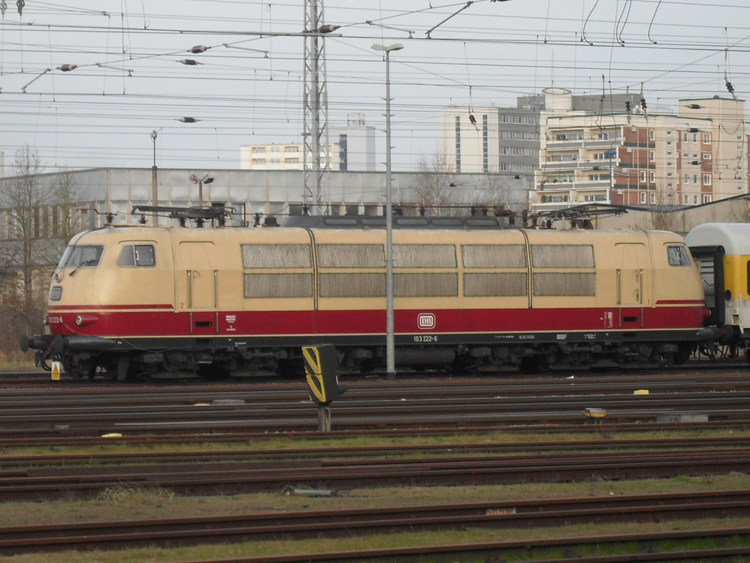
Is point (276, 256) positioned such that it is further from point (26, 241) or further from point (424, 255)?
point (26, 241)

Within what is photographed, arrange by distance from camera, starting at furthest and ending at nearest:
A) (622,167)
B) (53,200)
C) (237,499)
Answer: (622,167)
(53,200)
(237,499)

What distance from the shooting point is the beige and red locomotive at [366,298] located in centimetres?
2427

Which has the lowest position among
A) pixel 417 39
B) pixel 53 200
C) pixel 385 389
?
pixel 385 389

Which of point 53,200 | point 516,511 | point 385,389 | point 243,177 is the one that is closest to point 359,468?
point 516,511

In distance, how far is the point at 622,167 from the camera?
125500mm

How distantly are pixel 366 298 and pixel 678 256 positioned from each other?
355 inches

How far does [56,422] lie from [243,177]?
51.6 m

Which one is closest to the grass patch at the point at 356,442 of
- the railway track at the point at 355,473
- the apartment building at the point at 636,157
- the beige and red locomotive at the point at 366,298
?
the railway track at the point at 355,473

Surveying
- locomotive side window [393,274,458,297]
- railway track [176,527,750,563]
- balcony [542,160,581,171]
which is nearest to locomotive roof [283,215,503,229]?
locomotive side window [393,274,458,297]

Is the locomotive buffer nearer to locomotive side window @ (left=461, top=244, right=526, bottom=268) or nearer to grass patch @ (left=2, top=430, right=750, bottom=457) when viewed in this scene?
grass patch @ (left=2, top=430, right=750, bottom=457)

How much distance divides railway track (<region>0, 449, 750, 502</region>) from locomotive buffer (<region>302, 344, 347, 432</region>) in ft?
7.54

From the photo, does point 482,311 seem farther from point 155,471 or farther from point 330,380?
point 155,471

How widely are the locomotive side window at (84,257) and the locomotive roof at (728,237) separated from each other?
1682 centimetres

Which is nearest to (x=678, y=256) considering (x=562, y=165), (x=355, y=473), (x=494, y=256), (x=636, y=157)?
(x=494, y=256)
